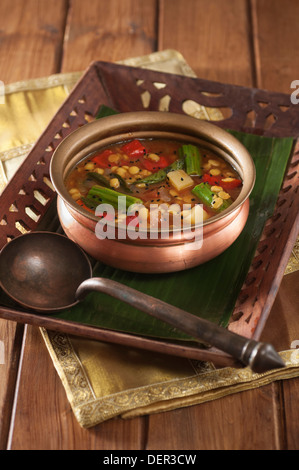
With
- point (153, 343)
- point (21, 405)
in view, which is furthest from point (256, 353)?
point (21, 405)

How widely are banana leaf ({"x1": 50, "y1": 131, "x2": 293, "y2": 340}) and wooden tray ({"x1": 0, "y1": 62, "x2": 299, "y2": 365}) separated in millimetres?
33

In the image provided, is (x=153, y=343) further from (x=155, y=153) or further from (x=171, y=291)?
(x=155, y=153)

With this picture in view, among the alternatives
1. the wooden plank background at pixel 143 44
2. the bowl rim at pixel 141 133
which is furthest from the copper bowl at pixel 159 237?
the wooden plank background at pixel 143 44

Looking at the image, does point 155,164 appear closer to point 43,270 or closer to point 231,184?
point 231,184

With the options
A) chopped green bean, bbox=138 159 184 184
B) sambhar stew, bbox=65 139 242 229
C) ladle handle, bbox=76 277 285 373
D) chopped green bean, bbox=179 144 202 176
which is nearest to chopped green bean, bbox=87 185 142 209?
sambhar stew, bbox=65 139 242 229

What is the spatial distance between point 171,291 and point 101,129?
0.64 m

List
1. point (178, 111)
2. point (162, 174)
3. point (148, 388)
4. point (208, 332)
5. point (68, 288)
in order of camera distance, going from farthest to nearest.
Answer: point (178, 111) < point (162, 174) < point (68, 288) < point (148, 388) < point (208, 332)

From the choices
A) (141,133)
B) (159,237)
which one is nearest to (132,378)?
(159,237)

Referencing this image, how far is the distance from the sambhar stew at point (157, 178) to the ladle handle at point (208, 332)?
1.16 feet

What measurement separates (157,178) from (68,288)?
0.51 m

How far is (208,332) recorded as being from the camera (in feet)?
4.99

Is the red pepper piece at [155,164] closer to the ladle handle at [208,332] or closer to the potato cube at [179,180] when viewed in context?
the potato cube at [179,180]

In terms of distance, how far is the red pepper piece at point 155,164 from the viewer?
2.12 metres

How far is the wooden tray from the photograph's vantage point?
167 centimetres
